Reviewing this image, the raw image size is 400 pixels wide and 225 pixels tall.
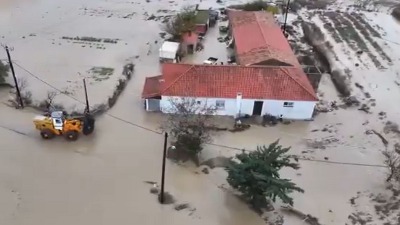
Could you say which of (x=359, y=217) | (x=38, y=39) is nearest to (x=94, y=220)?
(x=359, y=217)

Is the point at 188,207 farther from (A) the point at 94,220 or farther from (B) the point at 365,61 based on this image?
(B) the point at 365,61

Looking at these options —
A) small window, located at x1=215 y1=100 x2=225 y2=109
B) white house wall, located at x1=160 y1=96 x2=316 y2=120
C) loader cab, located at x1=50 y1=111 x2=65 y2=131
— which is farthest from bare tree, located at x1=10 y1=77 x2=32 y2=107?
small window, located at x1=215 y1=100 x2=225 y2=109

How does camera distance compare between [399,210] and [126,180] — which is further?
[126,180]

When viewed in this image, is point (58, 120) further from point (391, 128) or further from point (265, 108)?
point (391, 128)

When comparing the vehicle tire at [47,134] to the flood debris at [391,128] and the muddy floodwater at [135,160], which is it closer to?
the muddy floodwater at [135,160]

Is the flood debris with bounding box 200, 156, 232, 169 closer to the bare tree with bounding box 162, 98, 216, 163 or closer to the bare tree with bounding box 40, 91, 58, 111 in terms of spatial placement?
the bare tree with bounding box 162, 98, 216, 163

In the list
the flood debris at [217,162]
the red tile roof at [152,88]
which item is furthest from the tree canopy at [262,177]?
the red tile roof at [152,88]

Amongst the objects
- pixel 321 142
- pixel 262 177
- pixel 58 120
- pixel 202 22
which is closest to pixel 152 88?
pixel 58 120
